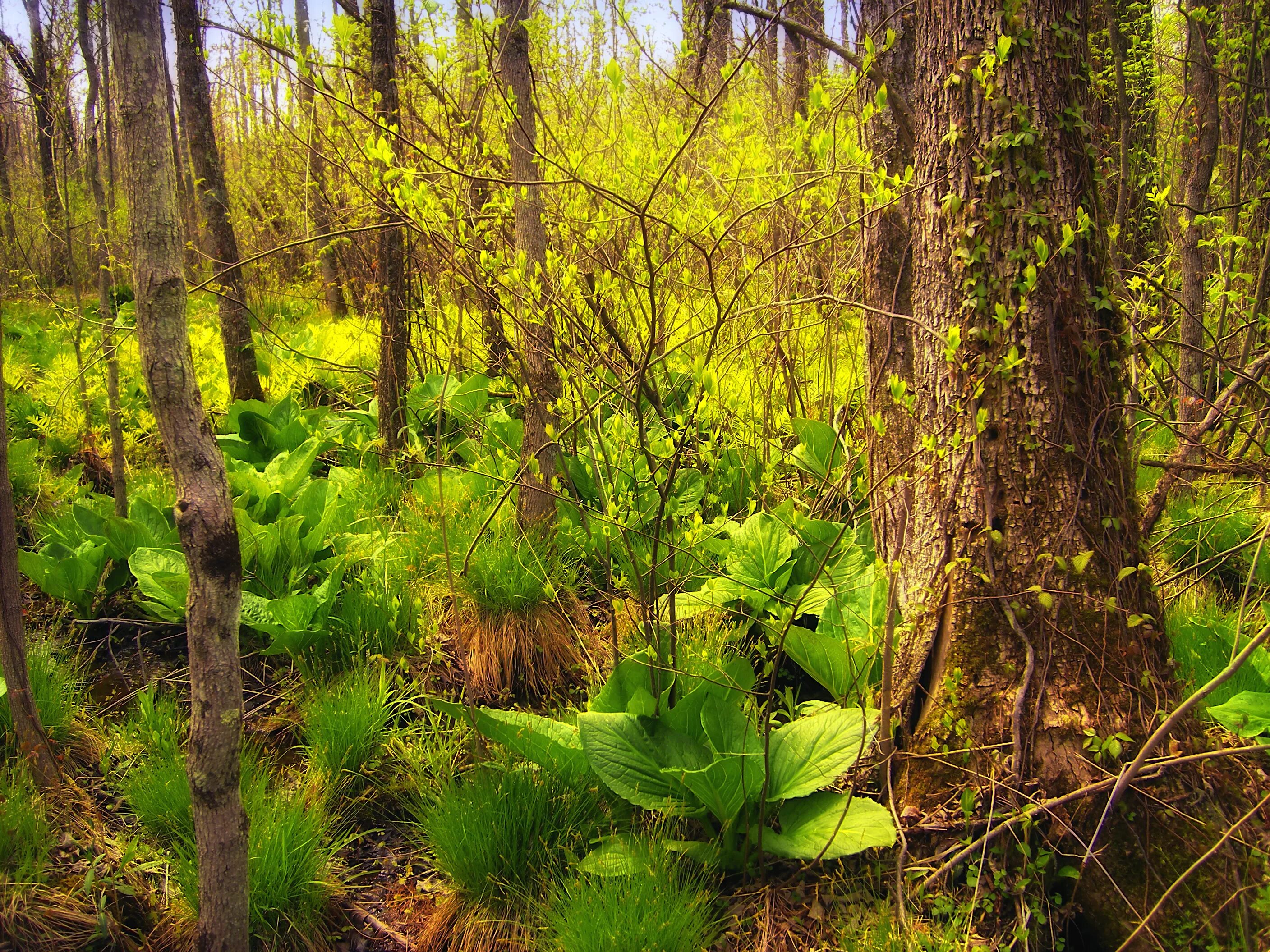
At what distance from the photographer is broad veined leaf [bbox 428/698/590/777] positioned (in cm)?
224

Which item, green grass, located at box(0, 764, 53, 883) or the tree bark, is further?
the tree bark

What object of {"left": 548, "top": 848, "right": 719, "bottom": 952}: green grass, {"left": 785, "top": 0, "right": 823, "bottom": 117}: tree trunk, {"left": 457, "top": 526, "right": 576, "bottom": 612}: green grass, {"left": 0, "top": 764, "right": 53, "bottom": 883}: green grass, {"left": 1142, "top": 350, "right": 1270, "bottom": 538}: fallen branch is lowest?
{"left": 548, "top": 848, "right": 719, "bottom": 952}: green grass

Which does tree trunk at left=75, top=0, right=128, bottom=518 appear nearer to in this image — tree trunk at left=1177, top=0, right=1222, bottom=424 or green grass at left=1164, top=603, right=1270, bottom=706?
green grass at left=1164, top=603, right=1270, bottom=706

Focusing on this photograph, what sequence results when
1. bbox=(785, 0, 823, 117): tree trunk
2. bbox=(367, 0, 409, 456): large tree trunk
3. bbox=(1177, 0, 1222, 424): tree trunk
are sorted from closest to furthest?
1. bbox=(1177, 0, 1222, 424): tree trunk
2. bbox=(367, 0, 409, 456): large tree trunk
3. bbox=(785, 0, 823, 117): tree trunk

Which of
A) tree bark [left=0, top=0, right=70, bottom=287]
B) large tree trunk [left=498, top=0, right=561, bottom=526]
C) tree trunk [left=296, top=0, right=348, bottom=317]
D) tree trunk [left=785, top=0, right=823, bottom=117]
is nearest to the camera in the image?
tree trunk [left=296, top=0, right=348, bottom=317]

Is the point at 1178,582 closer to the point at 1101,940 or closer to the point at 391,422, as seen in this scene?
the point at 1101,940

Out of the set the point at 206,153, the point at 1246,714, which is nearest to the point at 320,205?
the point at 206,153

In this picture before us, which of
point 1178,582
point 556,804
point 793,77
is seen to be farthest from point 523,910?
point 793,77

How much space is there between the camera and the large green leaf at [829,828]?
192cm

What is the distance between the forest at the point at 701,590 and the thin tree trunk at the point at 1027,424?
1cm

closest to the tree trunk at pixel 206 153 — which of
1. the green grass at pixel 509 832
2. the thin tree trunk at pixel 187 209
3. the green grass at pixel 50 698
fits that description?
the thin tree trunk at pixel 187 209

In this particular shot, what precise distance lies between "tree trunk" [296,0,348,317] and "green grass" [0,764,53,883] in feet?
5.42

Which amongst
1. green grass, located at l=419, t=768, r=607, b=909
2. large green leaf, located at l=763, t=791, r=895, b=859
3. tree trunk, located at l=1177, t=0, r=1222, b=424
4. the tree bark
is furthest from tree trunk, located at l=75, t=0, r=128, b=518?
tree trunk, located at l=1177, t=0, r=1222, b=424

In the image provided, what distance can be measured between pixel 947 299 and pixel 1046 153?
1.27ft
